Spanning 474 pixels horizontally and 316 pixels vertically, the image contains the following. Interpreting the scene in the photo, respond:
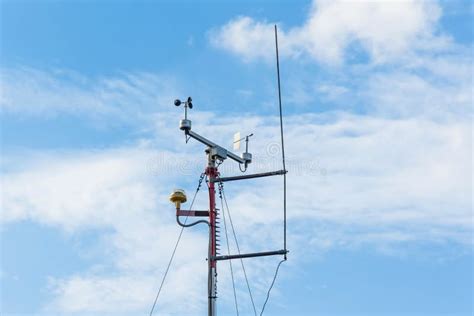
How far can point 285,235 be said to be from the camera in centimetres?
3134

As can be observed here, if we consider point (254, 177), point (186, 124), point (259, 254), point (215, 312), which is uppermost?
point (186, 124)

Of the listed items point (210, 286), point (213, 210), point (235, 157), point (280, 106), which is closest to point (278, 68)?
point (280, 106)

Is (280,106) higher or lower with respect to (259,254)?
higher

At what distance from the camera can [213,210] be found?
32562 millimetres

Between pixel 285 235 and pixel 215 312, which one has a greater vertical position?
pixel 285 235

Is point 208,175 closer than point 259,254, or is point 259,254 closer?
point 259,254

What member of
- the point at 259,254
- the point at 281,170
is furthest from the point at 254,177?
the point at 259,254

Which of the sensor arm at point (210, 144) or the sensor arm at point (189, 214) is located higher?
the sensor arm at point (210, 144)

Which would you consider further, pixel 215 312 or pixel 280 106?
pixel 280 106

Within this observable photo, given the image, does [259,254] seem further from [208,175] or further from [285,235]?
[208,175]

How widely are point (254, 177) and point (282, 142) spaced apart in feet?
5.81

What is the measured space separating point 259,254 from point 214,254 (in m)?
1.82

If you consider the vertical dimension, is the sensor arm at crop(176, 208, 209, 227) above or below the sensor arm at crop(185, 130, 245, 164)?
below

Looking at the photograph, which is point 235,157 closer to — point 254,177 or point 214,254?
point 254,177
